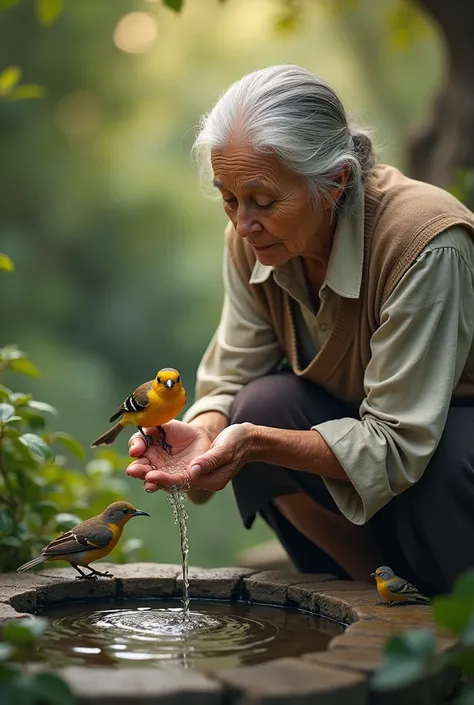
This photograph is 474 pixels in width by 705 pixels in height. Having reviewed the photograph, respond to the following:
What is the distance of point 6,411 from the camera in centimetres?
377

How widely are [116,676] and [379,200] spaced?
190 centimetres

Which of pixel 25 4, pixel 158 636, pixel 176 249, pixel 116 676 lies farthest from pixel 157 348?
pixel 116 676

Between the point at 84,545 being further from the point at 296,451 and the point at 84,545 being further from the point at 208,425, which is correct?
the point at 296,451

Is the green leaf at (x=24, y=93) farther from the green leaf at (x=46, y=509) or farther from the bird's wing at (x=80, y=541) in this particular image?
the bird's wing at (x=80, y=541)

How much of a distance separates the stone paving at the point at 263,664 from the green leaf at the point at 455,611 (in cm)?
30

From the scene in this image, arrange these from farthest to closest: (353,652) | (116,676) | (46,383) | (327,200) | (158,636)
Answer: (46,383), (327,200), (158,636), (353,652), (116,676)

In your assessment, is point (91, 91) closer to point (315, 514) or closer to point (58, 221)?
point (58, 221)

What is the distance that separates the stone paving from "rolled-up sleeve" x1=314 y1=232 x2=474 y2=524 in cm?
40

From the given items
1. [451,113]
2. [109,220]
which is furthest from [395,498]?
[109,220]

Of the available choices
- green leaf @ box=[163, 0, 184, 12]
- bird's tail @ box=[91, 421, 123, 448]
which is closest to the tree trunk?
green leaf @ box=[163, 0, 184, 12]

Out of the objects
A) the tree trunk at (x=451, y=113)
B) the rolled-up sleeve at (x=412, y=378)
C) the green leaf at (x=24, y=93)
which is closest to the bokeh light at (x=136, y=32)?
the tree trunk at (x=451, y=113)

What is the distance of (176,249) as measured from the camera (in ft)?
36.7

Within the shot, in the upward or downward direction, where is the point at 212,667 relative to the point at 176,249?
downward

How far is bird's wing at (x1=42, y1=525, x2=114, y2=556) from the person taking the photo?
363cm
